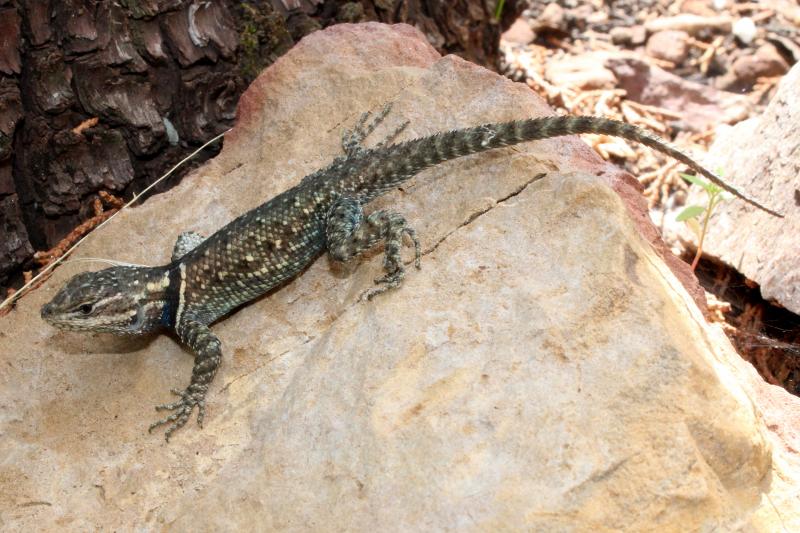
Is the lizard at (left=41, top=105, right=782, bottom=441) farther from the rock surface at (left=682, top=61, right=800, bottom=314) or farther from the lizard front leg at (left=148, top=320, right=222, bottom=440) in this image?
the rock surface at (left=682, top=61, right=800, bottom=314)

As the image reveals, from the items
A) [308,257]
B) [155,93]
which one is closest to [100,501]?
[308,257]

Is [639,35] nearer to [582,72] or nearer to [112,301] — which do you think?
[582,72]

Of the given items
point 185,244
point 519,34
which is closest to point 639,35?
point 519,34

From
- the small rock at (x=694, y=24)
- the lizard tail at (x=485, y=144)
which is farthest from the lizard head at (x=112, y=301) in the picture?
the small rock at (x=694, y=24)

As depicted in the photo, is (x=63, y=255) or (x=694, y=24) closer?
(x=63, y=255)

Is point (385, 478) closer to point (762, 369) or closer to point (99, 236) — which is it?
point (99, 236)

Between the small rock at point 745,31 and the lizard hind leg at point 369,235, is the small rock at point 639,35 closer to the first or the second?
the small rock at point 745,31
